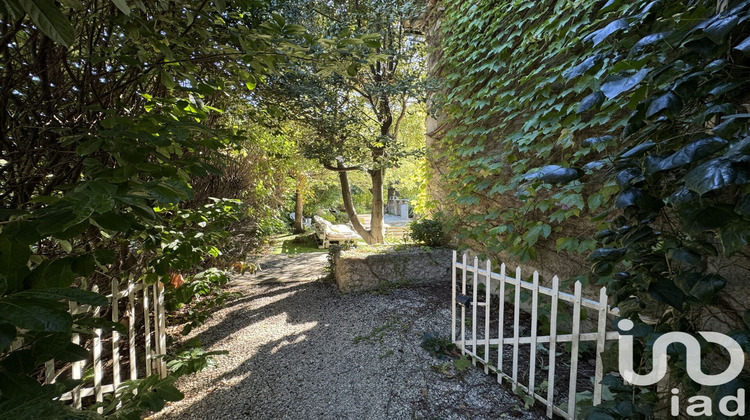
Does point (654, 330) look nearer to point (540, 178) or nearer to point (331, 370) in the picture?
point (540, 178)

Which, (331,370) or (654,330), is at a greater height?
(654,330)

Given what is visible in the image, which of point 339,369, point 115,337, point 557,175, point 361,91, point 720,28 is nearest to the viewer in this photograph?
point 720,28

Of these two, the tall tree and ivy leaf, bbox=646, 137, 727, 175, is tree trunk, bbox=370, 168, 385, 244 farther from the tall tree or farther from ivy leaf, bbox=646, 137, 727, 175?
ivy leaf, bbox=646, 137, 727, 175

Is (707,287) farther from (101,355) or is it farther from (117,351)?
(101,355)

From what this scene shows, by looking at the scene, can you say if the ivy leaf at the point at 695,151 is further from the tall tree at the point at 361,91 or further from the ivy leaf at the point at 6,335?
the tall tree at the point at 361,91

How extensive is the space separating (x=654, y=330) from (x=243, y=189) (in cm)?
480

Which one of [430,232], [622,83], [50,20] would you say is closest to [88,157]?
[50,20]

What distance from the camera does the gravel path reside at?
208 centimetres

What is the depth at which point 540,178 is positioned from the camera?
1.21 m

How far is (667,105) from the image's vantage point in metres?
0.91

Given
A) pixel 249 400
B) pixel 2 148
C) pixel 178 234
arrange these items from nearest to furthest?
pixel 2 148 → pixel 178 234 → pixel 249 400

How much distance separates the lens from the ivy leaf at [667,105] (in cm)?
91

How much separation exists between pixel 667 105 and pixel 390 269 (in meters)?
3.75

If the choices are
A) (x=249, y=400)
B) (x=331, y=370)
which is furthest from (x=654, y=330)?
(x=249, y=400)
